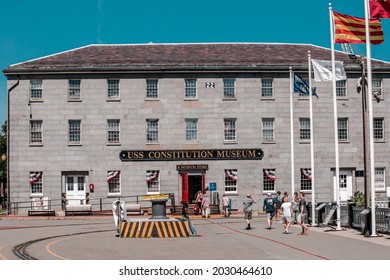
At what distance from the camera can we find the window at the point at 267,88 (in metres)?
52.8

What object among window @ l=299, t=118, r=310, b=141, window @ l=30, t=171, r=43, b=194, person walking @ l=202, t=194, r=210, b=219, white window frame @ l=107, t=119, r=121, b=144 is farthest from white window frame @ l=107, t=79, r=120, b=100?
window @ l=299, t=118, r=310, b=141

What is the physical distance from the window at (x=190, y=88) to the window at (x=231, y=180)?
20.3ft

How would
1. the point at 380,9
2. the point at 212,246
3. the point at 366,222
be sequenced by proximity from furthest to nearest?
1. the point at 366,222
2. the point at 380,9
3. the point at 212,246

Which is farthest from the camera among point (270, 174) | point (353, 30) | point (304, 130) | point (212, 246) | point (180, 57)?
point (180, 57)

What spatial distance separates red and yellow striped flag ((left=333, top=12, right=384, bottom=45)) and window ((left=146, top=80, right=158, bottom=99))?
25103mm

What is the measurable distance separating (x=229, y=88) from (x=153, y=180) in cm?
889

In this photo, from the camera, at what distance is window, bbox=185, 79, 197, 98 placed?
52438 mm

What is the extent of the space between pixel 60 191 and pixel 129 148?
231 inches

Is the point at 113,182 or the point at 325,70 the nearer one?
the point at 325,70

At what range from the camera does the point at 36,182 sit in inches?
2010

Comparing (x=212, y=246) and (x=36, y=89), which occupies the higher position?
(x=36, y=89)

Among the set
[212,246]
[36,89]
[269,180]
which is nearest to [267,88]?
[269,180]

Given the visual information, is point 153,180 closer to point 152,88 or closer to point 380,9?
point 152,88

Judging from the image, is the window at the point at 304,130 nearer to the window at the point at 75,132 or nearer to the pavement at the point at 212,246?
the window at the point at 75,132
